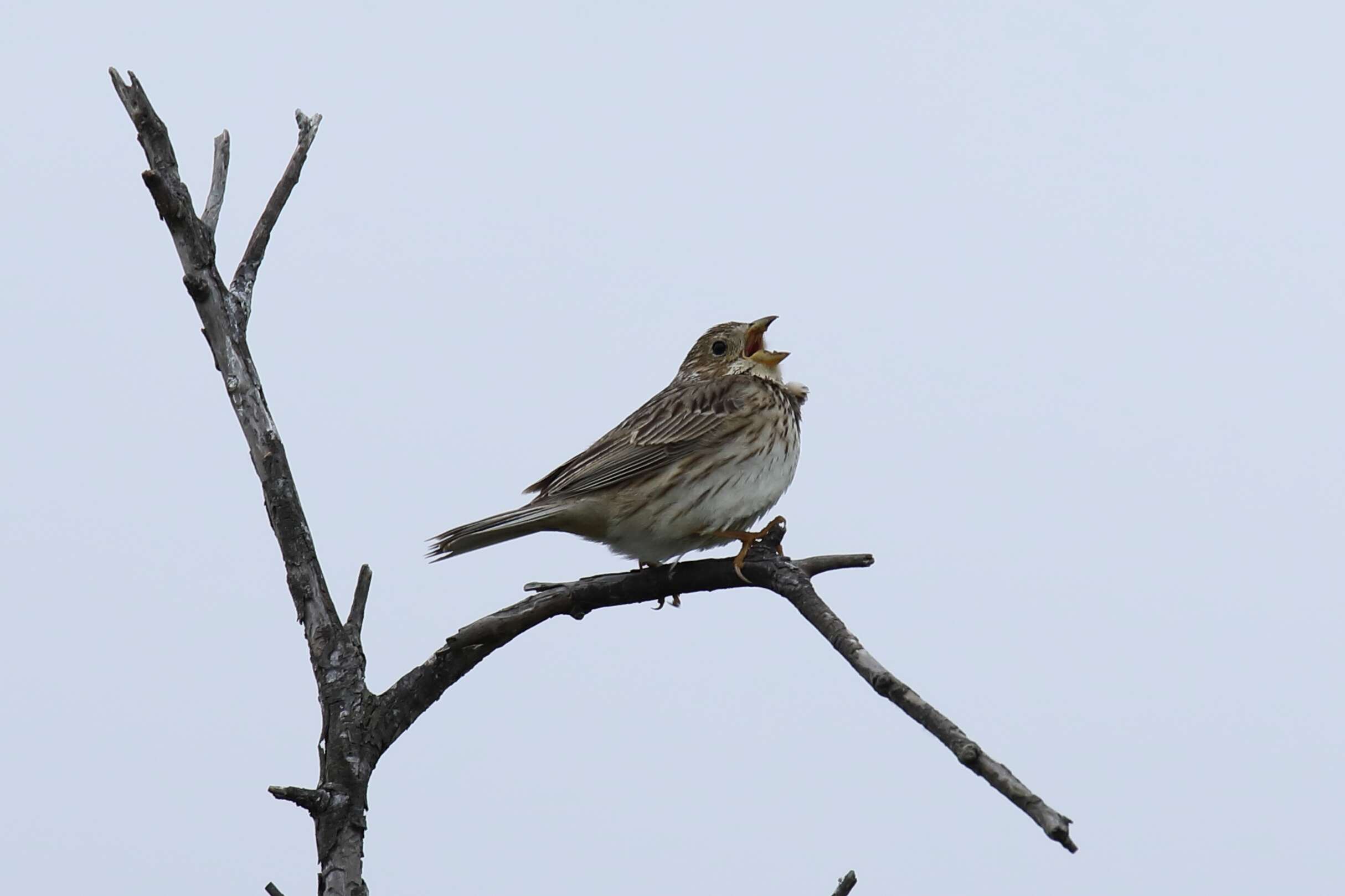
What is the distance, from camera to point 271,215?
5.34m

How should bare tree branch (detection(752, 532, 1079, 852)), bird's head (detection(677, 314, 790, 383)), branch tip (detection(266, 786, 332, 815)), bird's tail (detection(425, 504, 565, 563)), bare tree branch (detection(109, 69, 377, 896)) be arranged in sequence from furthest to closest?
bird's head (detection(677, 314, 790, 383)) < bird's tail (detection(425, 504, 565, 563)) < bare tree branch (detection(109, 69, 377, 896)) < branch tip (detection(266, 786, 332, 815)) < bare tree branch (detection(752, 532, 1079, 852))

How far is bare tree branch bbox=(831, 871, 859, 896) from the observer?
3.98 metres

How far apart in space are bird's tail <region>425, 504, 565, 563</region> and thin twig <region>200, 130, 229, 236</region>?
1610mm

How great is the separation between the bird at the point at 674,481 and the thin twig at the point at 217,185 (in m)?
1.63

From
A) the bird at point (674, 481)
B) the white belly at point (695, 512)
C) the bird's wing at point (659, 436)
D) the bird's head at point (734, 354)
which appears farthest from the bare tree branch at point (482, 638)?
the bird's head at point (734, 354)

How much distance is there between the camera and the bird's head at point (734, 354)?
8117 millimetres

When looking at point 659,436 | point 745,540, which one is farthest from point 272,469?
point 659,436

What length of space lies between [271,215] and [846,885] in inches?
119

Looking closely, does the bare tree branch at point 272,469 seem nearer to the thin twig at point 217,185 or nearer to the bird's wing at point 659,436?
the thin twig at point 217,185

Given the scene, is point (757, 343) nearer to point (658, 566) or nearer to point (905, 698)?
point (658, 566)

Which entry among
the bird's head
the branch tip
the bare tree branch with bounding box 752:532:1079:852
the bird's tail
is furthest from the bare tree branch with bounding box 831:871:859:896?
the bird's head

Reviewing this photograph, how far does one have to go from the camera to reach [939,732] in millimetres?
3631

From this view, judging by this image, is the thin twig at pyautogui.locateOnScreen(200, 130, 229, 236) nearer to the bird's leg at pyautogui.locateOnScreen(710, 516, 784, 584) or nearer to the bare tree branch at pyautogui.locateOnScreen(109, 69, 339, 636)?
the bare tree branch at pyautogui.locateOnScreen(109, 69, 339, 636)

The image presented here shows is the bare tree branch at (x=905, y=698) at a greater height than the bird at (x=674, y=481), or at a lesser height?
lesser
